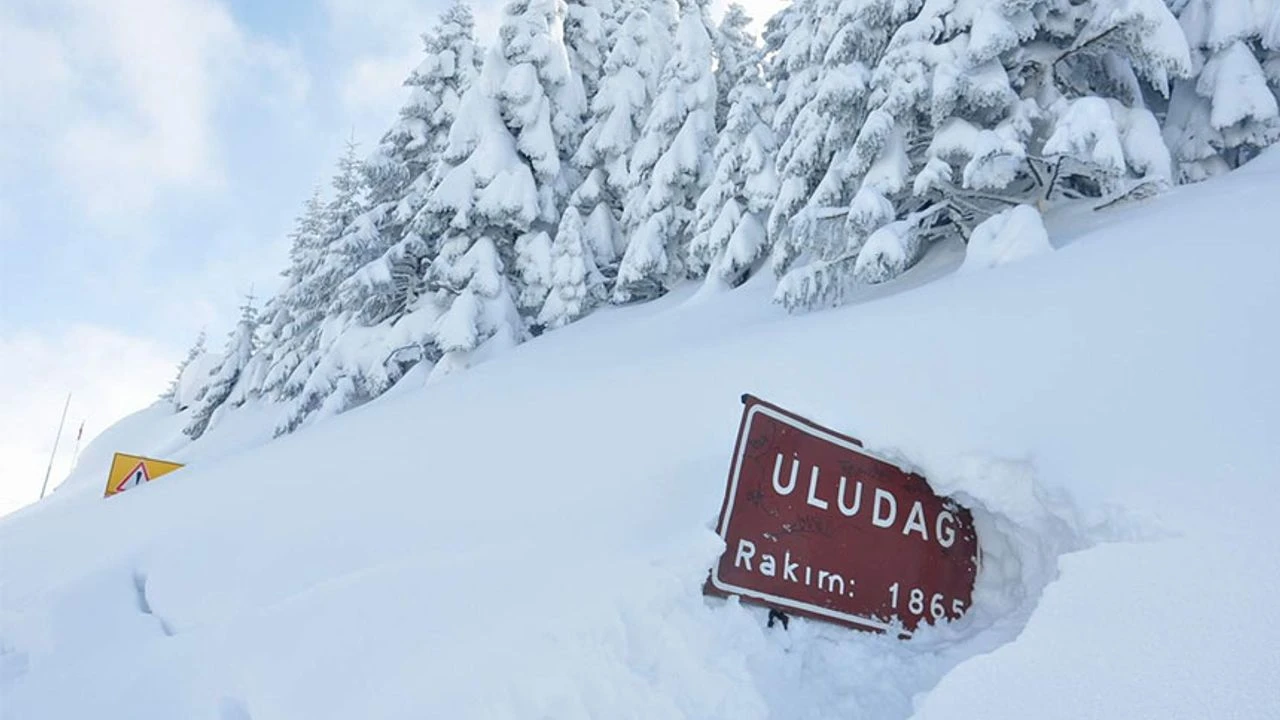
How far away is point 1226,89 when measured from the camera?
8898 mm

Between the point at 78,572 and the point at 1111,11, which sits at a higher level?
the point at 1111,11

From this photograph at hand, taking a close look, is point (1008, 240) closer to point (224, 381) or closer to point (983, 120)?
point (983, 120)

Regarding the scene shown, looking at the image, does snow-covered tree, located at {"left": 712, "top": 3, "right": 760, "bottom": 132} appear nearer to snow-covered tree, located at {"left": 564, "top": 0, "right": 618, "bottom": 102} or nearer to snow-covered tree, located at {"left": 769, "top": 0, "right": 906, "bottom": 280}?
snow-covered tree, located at {"left": 564, "top": 0, "right": 618, "bottom": 102}

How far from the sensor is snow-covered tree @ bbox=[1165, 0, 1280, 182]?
8.83 meters

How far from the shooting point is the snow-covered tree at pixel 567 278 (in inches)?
641

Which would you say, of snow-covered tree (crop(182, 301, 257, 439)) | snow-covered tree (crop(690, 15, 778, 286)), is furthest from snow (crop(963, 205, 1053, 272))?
snow-covered tree (crop(182, 301, 257, 439))

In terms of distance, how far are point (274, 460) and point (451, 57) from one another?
14.0 m

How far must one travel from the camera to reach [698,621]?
285 centimetres

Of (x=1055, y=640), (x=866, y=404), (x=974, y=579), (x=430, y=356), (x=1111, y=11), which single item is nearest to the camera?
(x=1055, y=640)

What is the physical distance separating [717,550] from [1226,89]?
10.1m

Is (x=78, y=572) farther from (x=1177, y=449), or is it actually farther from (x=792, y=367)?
(x=1177, y=449)

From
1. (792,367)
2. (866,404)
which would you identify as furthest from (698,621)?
(792,367)

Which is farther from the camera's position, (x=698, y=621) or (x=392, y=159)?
(x=392, y=159)

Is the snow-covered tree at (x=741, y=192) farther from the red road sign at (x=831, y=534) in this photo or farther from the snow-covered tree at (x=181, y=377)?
the snow-covered tree at (x=181, y=377)
